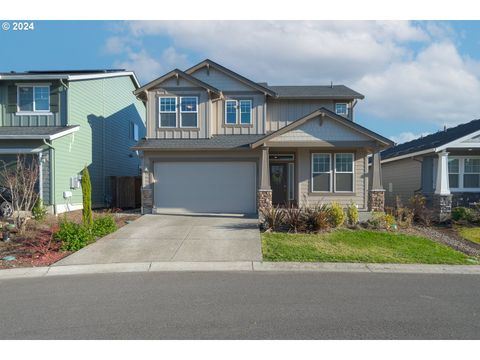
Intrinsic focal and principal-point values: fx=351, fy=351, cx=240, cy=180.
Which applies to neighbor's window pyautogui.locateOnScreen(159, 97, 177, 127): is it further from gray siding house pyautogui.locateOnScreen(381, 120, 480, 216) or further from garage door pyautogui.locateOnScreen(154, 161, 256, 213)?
gray siding house pyautogui.locateOnScreen(381, 120, 480, 216)

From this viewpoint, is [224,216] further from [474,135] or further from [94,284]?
[474,135]

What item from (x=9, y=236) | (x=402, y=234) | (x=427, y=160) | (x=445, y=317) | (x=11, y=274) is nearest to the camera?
(x=445, y=317)

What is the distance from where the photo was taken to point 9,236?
10.0m

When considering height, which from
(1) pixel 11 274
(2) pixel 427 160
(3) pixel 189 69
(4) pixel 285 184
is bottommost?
(1) pixel 11 274

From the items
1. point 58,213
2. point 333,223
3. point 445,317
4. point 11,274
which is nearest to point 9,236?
point 11,274

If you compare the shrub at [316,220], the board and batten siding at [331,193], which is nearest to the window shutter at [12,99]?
the board and batten siding at [331,193]

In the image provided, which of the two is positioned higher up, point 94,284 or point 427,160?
point 427,160

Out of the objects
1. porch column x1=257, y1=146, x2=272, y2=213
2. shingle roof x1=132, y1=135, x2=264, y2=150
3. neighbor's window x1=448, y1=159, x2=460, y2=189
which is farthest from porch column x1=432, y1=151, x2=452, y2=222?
shingle roof x1=132, y1=135, x2=264, y2=150

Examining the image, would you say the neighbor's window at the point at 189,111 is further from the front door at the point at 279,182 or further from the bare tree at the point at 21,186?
the bare tree at the point at 21,186

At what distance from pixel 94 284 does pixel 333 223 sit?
295 inches

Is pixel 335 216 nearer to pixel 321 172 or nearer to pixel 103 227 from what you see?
pixel 321 172

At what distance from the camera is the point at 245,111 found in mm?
16578

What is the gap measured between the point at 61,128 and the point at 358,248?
1330 centimetres

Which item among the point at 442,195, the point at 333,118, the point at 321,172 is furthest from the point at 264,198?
the point at 442,195
